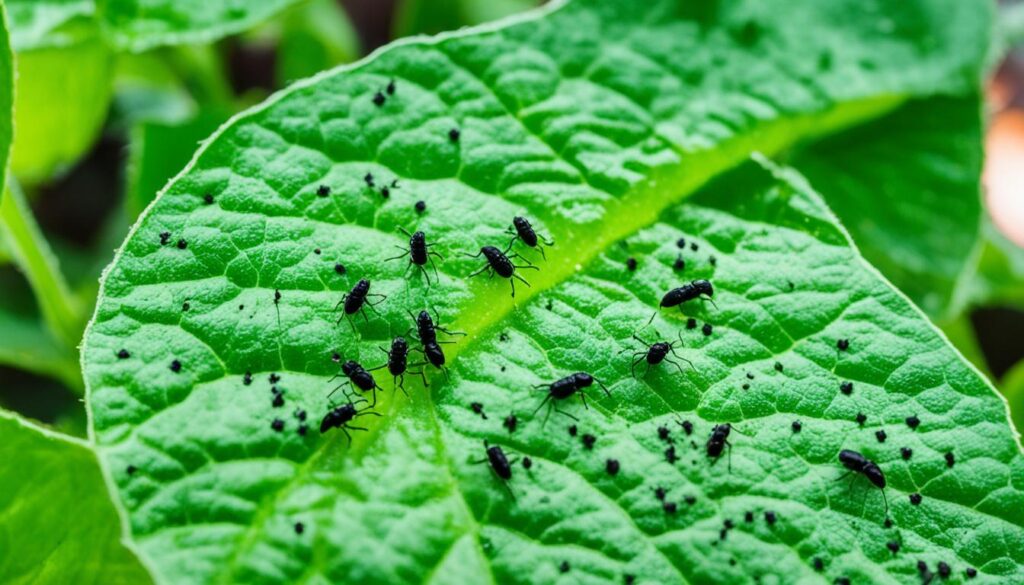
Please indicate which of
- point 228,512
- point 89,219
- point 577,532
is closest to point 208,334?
point 228,512

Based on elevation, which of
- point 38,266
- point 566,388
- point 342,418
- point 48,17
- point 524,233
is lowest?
point 38,266

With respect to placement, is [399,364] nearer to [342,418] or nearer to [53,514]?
[342,418]

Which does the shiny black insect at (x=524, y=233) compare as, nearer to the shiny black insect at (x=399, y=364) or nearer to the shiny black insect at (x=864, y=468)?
the shiny black insect at (x=399, y=364)

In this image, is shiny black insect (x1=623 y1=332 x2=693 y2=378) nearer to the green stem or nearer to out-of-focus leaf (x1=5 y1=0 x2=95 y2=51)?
the green stem

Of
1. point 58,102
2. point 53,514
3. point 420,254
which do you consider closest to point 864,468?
point 420,254

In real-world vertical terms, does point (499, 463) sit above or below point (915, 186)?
below

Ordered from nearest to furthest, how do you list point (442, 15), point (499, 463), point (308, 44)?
point (499, 463) → point (308, 44) → point (442, 15)

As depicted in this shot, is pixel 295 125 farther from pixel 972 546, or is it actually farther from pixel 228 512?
pixel 972 546
